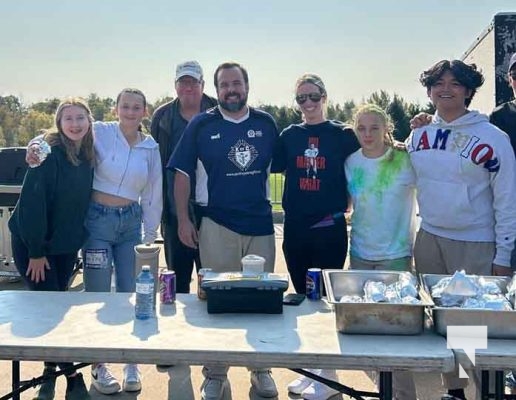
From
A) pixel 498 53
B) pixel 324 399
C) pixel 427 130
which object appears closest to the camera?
pixel 427 130

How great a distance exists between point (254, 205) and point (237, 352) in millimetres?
1452

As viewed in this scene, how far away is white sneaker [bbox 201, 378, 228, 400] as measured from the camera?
133 inches

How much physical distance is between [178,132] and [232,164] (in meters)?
0.83

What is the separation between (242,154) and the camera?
3438mm

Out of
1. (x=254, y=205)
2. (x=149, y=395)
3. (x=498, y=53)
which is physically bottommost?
(x=149, y=395)

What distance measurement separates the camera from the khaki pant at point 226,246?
3.47 meters

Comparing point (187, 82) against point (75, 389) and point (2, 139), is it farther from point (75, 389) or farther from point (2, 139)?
point (2, 139)

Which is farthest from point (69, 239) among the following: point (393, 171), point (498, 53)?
point (498, 53)

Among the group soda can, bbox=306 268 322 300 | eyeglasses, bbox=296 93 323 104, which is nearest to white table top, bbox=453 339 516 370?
soda can, bbox=306 268 322 300

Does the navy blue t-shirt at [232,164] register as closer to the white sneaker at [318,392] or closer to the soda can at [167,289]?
the soda can at [167,289]

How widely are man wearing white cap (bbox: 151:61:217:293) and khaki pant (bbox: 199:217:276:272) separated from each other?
0.55 meters

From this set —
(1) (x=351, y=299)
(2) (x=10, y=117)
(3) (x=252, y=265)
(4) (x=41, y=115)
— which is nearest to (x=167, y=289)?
(3) (x=252, y=265)

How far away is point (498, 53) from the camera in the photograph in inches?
257

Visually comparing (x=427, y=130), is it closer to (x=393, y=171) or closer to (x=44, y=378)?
(x=393, y=171)
